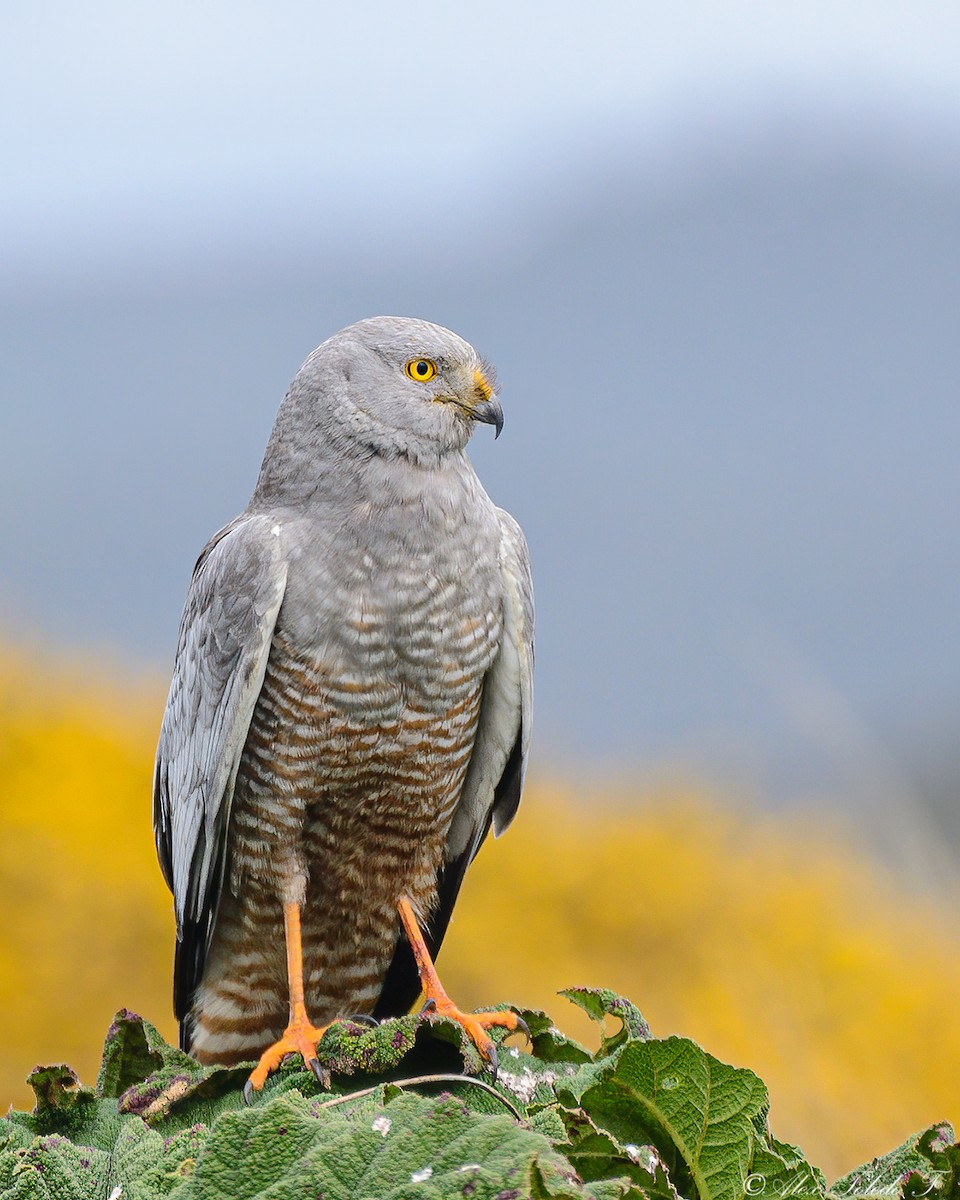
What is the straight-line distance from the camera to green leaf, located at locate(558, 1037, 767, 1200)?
1.93 meters

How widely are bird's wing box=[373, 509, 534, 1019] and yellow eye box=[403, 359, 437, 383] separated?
421 mm

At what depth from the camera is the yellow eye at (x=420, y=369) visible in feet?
11.3

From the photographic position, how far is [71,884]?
736 cm

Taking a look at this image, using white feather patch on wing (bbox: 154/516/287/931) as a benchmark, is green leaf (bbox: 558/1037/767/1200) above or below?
below

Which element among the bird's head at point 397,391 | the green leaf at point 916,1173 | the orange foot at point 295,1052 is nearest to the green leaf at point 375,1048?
the orange foot at point 295,1052

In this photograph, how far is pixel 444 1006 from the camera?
3.11 m

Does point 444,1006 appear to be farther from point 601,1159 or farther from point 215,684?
point 601,1159

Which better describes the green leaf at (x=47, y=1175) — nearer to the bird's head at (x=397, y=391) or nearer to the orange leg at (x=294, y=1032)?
the orange leg at (x=294, y=1032)

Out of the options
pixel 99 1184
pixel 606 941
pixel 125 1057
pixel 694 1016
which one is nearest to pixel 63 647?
pixel 606 941

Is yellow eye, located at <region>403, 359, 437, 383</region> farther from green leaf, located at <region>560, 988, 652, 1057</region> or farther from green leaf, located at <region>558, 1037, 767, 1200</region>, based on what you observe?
green leaf, located at <region>558, 1037, 767, 1200</region>

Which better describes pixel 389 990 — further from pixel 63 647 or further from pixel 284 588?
pixel 63 647

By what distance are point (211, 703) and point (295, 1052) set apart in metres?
1.01

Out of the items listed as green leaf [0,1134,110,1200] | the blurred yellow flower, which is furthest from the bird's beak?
the blurred yellow flower

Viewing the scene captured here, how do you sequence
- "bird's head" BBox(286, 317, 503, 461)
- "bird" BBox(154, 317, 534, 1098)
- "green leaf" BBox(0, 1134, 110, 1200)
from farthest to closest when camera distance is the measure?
1. "bird's head" BBox(286, 317, 503, 461)
2. "bird" BBox(154, 317, 534, 1098)
3. "green leaf" BBox(0, 1134, 110, 1200)
